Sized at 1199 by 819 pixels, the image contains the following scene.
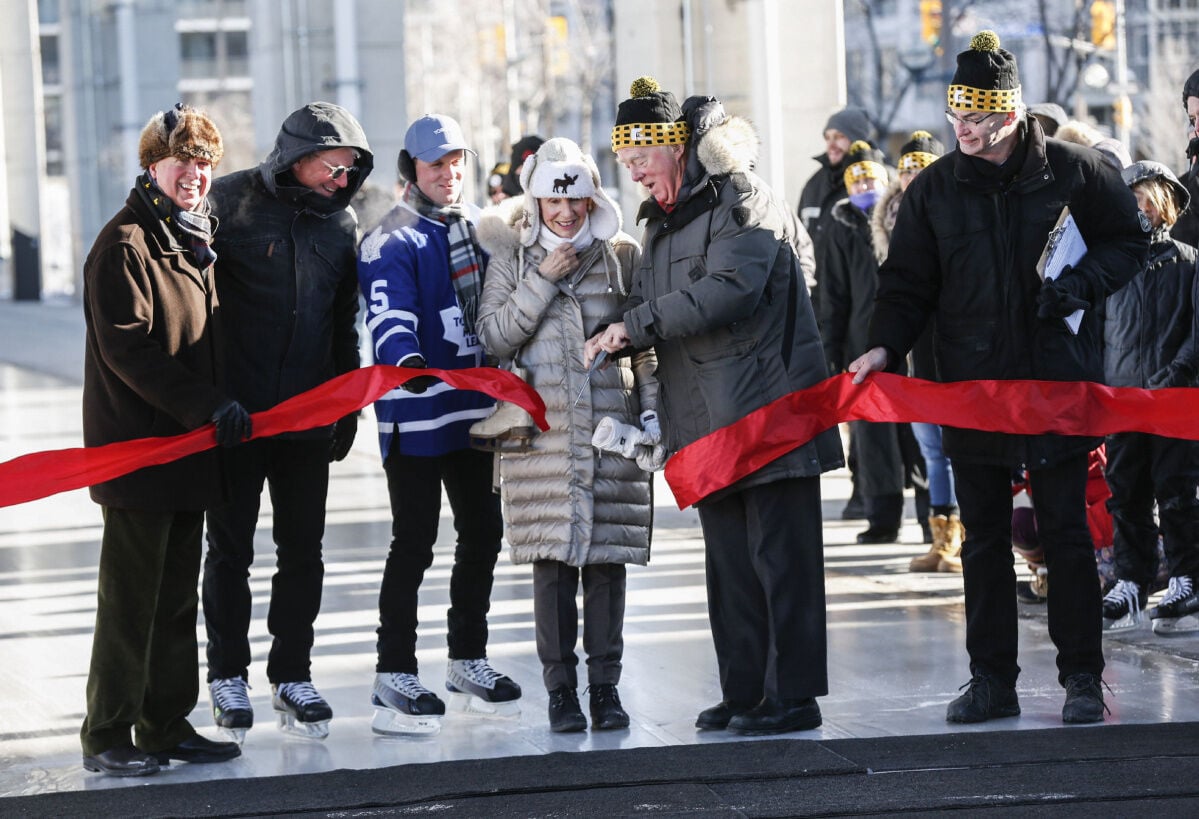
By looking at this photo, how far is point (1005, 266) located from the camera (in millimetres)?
6438

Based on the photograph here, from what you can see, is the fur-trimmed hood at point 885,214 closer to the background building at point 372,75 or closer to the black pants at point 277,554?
the black pants at point 277,554

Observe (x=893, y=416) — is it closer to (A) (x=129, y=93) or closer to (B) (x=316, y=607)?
(B) (x=316, y=607)

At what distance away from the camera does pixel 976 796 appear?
555 cm

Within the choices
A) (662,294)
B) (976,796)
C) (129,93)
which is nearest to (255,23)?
(129,93)

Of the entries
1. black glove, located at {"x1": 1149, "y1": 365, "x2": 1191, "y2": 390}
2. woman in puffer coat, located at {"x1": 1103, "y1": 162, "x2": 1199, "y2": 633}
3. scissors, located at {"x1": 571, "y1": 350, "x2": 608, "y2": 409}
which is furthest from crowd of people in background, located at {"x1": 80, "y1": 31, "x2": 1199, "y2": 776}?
woman in puffer coat, located at {"x1": 1103, "y1": 162, "x2": 1199, "y2": 633}

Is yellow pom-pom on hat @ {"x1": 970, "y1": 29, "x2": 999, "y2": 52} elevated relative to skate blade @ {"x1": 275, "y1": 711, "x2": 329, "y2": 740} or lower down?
elevated

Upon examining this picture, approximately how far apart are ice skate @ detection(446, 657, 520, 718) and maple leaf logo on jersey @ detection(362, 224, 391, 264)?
1560 mm

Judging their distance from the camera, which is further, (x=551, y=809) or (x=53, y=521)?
(x=53, y=521)

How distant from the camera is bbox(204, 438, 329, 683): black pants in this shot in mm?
6715

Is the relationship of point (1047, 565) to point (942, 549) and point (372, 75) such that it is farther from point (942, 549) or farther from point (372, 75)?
point (372, 75)

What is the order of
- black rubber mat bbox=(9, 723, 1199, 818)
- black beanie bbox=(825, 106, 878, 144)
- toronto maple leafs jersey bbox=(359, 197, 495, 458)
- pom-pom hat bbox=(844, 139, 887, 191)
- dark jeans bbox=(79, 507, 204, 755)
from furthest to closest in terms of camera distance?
black beanie bbox=(825, 106, 878, 144)
pom-pom hat bbox=(844, 139, 887, 191)
toronto maple leafs jersey bbox=(359, 197, 495, 458)
dark jeans bbox=(79, 507, 204, 755)
black rubber mat bbox=(9, 723, 1199, 818)

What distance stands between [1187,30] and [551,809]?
5167 centimetres

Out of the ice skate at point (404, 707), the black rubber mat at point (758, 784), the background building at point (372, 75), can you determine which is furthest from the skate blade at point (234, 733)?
the background building at point (372, 75)

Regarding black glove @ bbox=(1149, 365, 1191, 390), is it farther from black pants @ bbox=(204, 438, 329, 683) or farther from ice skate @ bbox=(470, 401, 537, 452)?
black pants @ bbox=(204, 438, 329, 683)
